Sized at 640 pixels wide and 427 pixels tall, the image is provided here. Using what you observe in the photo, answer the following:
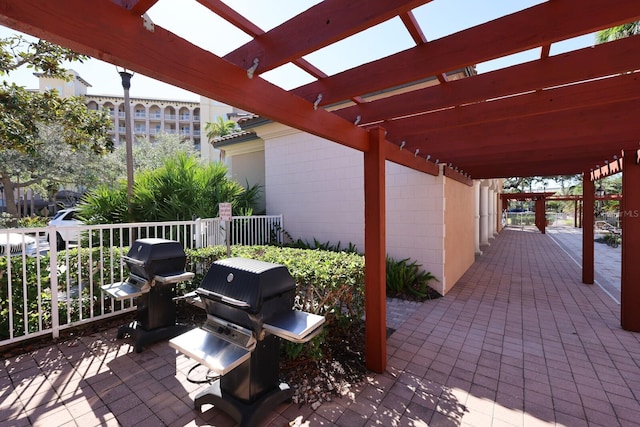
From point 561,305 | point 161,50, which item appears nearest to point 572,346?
point 561,305

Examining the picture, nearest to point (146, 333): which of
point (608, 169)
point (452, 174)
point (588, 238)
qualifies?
point (452, 174)

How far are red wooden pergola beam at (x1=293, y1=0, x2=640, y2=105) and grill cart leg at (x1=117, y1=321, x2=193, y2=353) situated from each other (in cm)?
318

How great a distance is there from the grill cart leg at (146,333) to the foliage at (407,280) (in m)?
3.71

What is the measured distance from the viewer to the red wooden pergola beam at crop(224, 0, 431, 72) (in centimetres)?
145

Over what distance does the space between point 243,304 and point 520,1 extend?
2.54m

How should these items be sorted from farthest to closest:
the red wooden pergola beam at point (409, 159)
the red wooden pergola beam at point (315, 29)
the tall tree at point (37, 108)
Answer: the tall tree at point (37, 108), the red wooden pergola beam at point (409, 159), the red wooden pergola beam at point (315, 29)

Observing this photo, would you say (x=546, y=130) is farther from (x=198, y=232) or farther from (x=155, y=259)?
(x=198, y=232)

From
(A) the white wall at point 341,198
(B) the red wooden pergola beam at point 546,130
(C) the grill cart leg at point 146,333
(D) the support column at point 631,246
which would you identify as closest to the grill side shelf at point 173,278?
(C) the grill cart leg at point 146,333

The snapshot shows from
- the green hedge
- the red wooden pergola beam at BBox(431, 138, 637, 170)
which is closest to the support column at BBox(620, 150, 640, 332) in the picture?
the red wooden pergola beam at BBox(431, 138, 637, 170)

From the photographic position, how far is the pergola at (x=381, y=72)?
1314mm

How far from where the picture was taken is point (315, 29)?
1.61 metres

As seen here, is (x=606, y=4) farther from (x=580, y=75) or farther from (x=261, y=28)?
(x=261, y=28)

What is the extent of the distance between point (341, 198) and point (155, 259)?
438 centimetres

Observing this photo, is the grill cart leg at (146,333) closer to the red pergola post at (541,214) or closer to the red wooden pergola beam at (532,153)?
the red wooden pergola beam at (532,153)
